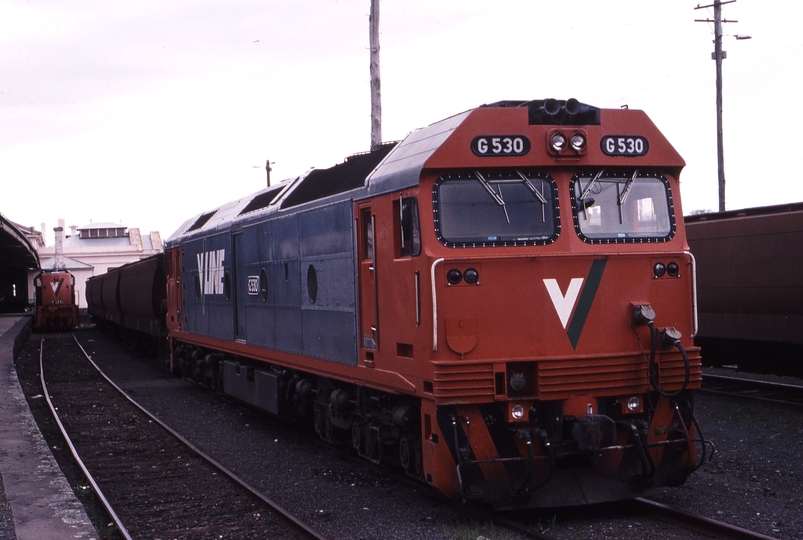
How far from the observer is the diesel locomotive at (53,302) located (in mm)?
44750

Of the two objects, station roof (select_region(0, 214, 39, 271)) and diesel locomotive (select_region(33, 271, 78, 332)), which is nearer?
station roof (select_region(0, 214, 39, 271))

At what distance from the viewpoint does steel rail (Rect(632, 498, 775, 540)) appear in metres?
6.46

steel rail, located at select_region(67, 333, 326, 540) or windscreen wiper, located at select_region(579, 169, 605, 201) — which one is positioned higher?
windscreen wiper, located at select_region(579, 169, 605, 201)

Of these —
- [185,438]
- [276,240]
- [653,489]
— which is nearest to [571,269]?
[653,489]

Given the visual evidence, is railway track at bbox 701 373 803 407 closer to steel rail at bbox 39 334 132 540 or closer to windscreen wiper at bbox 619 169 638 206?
windscreen wiper at bbox 619 169 638 206

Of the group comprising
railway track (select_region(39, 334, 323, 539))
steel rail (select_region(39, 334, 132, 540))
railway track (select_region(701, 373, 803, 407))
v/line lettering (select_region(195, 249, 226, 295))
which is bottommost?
railway track (select_region(39, 334, 323, 539))

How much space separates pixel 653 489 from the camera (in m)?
7.32

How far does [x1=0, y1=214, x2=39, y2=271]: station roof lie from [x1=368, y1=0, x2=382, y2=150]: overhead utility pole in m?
19.3

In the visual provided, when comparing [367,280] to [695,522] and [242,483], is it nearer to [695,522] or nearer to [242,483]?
[242,483]

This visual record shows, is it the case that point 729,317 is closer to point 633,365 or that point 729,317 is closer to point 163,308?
point 633,365

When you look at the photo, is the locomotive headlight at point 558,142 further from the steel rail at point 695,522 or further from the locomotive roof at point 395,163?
the steel rail at point 695,522

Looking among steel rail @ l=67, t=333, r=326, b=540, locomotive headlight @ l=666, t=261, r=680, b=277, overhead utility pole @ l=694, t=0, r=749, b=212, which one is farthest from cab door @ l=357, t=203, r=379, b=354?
overhead utility pole @ l=694, t=0, r=749, b=212

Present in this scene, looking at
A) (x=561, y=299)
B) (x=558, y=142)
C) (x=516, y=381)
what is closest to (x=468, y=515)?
(x=516, y=381)

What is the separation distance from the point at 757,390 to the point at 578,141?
8.95 meters
